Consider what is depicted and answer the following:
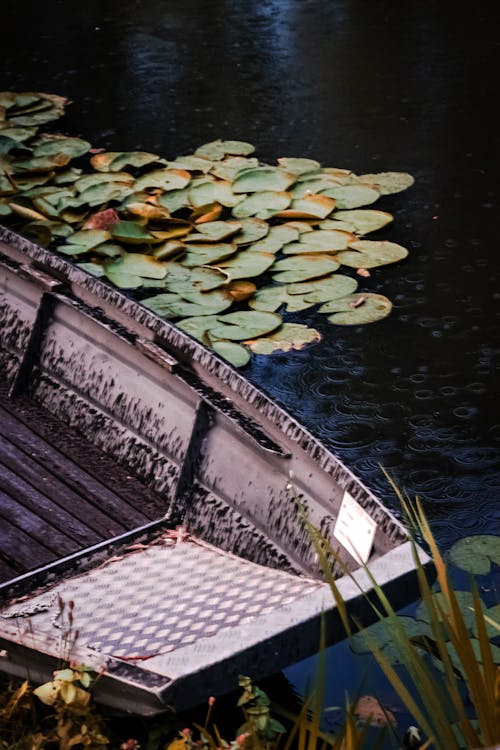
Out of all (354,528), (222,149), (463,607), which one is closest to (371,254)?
(222,149)

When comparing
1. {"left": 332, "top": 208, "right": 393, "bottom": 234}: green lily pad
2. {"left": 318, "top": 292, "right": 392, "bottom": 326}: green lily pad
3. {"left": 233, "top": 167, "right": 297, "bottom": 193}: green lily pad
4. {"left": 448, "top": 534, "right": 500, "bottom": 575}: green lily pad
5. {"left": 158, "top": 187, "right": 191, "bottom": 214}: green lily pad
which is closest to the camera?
{"left": 448, "top": 534, "right": 500, "bottom": 575}: green lily pad

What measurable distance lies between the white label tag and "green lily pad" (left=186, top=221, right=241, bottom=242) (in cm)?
199

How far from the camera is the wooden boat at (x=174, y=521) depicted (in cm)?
163

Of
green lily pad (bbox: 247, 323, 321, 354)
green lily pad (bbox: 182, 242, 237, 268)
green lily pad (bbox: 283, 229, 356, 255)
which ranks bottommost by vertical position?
green lily pad (bbox: 247, 323, 321, 354)

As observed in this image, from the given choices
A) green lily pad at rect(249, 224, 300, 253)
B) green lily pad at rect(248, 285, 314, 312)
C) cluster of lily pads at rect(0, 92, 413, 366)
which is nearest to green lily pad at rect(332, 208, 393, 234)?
cluster of lily pads at rect(0, 92, 413, 366)

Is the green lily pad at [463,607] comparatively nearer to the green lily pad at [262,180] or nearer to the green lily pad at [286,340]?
the green lily pad at [286,340]

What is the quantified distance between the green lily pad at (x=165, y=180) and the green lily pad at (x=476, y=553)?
218 centimetres

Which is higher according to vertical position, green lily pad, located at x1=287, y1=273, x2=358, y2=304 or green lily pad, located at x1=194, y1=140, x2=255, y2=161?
green lily pad, located at x1=194, y1=140, x2=255, y2=161

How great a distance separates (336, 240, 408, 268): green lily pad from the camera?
3.69 m

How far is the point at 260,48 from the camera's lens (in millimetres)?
6254

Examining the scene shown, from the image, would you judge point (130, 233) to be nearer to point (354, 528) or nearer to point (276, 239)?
point (276, 239)

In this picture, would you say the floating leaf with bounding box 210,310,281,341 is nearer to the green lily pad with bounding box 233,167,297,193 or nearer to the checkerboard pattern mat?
the green lily pad with bounding box 233,167,297,193

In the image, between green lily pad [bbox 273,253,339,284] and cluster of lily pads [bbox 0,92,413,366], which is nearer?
cluster of lily pads [bbox 0,92,413,366]

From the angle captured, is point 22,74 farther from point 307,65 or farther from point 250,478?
point 250,478
